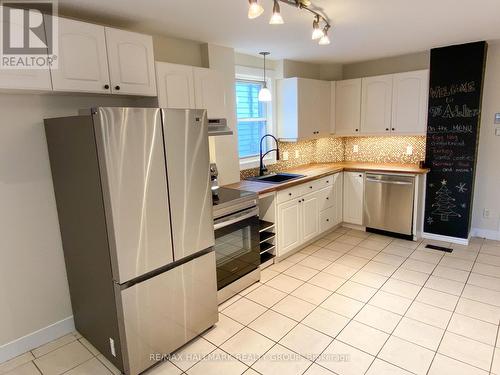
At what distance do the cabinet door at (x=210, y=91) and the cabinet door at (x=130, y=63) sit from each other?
1.56 ft

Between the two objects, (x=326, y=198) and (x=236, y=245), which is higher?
(x=326, y=198)

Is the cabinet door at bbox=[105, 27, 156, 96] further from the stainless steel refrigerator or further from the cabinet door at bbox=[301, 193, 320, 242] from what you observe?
the cabinet door at bbox=[301, 193, 320, 242]

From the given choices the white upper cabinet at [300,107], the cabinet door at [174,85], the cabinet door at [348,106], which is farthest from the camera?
the cabinet door at [348,106]

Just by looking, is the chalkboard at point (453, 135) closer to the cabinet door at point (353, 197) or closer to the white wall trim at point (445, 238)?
the white wall trim at point (445, 238)

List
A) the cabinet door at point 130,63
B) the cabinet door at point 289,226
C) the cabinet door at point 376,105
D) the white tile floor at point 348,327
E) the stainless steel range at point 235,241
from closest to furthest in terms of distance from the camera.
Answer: the white tile floor at point 348,327
the cabinet door at point 130,63
the stainless steel range at point 235,241
the cabinet door at point 289,226
the cabinet door at point 376,105

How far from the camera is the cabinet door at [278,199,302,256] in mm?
→ 3469

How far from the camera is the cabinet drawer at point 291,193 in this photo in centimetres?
339

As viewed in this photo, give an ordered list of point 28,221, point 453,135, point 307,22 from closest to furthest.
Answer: point 28,221 < point 307,22 < point 453,135

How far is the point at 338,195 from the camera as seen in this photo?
14.6ft

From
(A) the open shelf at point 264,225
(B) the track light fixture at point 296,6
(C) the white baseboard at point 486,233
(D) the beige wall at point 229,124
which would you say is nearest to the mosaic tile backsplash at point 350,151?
(D) the beige wall at point 229,124

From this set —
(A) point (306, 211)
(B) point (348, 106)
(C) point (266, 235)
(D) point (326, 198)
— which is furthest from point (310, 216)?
(B) point (348, 106)

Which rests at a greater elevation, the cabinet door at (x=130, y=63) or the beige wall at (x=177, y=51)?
the beige wall at (x=177, y=51)

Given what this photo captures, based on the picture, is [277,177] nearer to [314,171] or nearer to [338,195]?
[314,171]

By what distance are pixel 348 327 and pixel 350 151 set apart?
318 centimetres
